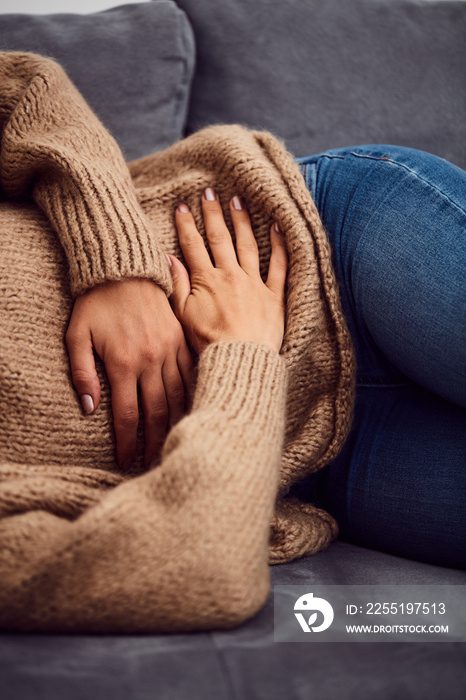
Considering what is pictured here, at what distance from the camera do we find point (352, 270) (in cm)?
74

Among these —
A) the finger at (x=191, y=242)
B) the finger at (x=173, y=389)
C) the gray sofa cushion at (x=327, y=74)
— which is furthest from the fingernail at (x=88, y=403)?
the gray sofa cushion at (x=327, y=74)

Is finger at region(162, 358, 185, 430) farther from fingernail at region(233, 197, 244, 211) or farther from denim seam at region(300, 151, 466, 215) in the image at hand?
denim seam at region(300, 151, 466, 215)

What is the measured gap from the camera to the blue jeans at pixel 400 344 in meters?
0.68

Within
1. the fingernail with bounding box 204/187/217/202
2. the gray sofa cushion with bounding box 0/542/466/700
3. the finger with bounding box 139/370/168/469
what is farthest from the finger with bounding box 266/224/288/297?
the gray sofa cushion with bounding box 0/542/466/700

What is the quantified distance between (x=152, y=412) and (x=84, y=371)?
0.11 metres

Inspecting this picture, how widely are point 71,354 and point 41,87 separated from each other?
454 millimetres

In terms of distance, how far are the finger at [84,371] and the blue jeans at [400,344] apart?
1.26ft

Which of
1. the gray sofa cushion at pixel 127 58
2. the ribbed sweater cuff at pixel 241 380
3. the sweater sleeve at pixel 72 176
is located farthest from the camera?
the gray sofa cushion at pixel 127 58

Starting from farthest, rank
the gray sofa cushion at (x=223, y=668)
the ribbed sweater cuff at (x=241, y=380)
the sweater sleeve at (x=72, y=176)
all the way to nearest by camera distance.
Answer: the sweater sleeve at (x=72, y=176), the ribbed sweater cuff at (x=241, y=380), the gray sofa cushion at (x=223, y=668)

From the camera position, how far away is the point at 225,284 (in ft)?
2.48

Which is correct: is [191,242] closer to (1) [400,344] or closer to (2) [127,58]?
(1) [400,344]

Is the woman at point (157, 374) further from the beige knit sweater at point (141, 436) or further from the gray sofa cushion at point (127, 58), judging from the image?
the gray sofa cushion at point (127, 58)

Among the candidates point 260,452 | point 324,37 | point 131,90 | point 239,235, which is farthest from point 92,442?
point 324,37

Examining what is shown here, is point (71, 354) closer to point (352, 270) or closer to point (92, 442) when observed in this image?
point (92, 442)
